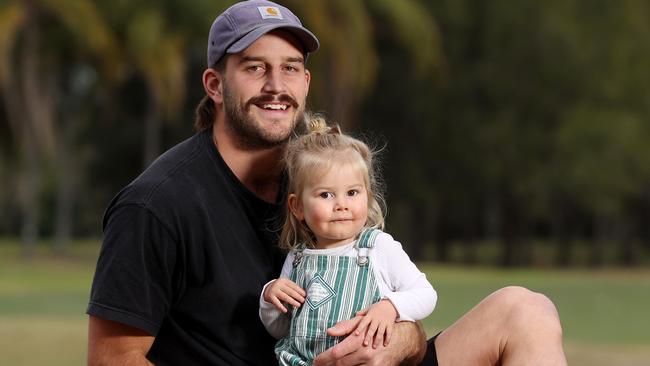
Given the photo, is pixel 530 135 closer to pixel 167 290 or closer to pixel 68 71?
pixel 68 71

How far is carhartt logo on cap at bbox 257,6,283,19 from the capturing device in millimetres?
3760

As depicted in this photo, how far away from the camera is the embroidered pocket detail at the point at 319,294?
3.49 meters

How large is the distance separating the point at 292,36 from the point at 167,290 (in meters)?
0.95

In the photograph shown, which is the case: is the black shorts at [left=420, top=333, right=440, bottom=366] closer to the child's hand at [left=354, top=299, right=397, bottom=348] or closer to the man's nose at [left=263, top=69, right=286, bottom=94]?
the child's hand at [left=354, top=299, right=397, bottom=348]

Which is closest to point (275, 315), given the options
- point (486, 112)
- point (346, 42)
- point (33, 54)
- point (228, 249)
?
point (228, 249)

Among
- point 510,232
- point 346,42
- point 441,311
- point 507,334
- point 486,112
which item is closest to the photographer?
point 507,334

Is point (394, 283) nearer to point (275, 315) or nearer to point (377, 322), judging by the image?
point (377, 322)

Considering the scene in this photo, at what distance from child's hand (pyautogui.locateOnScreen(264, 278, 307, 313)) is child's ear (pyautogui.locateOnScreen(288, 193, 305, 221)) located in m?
0.23

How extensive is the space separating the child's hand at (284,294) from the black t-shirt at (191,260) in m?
0.14

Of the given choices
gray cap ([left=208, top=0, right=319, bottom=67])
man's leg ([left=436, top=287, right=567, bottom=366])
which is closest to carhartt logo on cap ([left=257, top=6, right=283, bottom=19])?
gray cap ([left=208, top=0, right=319, bottom=67])

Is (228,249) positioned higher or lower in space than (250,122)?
→ lower

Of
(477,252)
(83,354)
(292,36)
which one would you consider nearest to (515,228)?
(477,252)

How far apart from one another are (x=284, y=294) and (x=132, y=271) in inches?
17.5

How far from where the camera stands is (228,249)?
359cm
